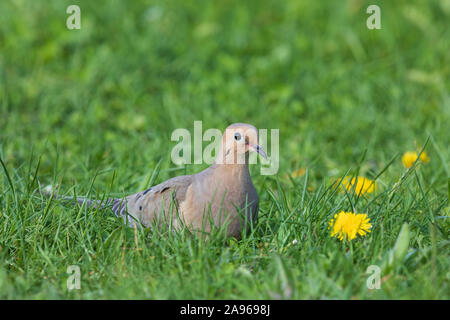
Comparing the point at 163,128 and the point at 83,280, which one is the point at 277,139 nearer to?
the point at 163,128

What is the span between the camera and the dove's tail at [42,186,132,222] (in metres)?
3.75

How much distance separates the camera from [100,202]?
367 centimetres

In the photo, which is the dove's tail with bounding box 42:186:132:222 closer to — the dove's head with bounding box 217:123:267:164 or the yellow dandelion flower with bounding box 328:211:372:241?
the dove's head with bounding box 217:123:267:164

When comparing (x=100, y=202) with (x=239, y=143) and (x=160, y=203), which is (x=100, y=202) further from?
(x=239, y=143)

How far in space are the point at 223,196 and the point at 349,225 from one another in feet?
2.13

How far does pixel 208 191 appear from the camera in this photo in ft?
12.0

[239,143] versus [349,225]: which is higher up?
[239,143]

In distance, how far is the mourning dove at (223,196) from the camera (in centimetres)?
359

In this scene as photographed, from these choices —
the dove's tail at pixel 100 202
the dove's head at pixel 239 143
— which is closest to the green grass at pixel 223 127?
the dove's tail at pixel 100 202

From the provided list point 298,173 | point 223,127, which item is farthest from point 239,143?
point 223,127

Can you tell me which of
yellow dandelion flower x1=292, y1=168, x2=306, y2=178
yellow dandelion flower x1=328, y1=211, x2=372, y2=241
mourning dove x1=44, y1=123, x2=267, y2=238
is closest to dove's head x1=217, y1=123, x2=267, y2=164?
mourning dove x1=44, y1=123, x2=267, y2=238

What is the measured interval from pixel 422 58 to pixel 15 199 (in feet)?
15.0

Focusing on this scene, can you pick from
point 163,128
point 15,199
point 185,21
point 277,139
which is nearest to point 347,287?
point 15,199

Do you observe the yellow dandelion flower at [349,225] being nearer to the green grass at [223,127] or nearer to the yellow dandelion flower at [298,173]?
the green grass at [223,127]
